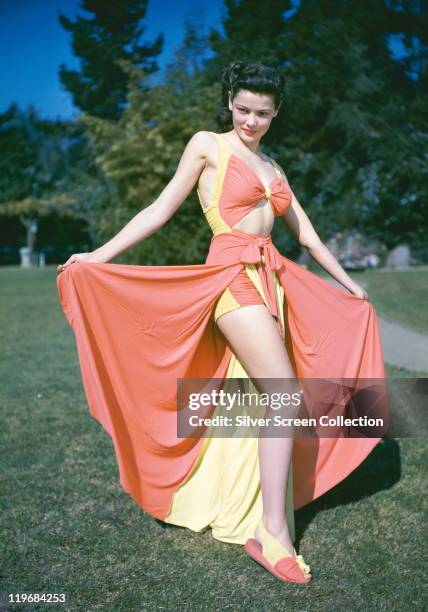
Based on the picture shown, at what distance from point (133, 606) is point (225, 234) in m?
1.71

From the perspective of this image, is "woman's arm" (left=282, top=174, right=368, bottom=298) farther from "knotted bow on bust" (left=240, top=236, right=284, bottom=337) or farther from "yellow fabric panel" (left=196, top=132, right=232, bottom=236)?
"yellow fabric panel" (left=196, top=132, right=232, bottom=236)

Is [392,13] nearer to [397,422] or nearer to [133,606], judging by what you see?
[397,422]

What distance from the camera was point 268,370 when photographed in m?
2.80

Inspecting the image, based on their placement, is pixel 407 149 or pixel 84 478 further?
pixel 407 149

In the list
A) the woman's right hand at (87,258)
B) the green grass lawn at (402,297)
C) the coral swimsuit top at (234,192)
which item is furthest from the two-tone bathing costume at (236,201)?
the green grass lawn at (402,297)

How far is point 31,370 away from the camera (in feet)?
23.1

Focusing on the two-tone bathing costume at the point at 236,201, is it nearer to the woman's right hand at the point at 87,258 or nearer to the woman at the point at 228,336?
the woman at the point at 228,336

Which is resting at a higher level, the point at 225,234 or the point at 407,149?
the point at 407,149

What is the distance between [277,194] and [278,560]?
1.72 metres

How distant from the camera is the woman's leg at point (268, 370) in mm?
2785

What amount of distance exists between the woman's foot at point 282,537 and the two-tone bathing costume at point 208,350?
170mm

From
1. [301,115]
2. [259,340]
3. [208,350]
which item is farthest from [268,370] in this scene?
[301,115]

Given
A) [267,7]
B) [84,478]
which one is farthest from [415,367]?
[267,7]

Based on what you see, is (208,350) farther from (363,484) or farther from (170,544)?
(363,484)
